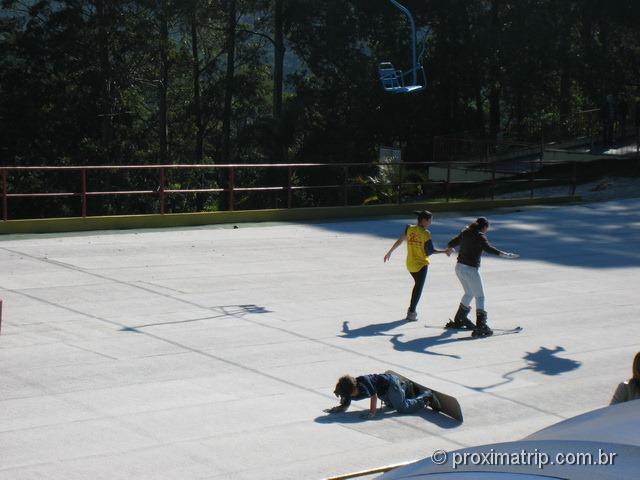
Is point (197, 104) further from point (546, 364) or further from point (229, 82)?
point (546, 364)

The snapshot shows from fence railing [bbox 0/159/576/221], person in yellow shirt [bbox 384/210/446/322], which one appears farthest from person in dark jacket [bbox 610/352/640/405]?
fence railing [bbox 0/159/576/221]

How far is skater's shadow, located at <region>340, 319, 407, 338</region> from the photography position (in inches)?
530

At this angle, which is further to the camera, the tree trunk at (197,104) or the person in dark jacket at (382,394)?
the tree trunk at (197,104)

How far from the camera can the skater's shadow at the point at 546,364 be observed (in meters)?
11.6

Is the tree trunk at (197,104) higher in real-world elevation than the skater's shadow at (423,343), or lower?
higher

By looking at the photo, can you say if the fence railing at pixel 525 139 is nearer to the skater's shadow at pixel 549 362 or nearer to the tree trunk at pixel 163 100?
the tree trunk at pixel 163 100

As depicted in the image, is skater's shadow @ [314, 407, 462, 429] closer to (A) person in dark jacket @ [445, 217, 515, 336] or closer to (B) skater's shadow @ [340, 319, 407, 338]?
(B) skater's shadow @ [340, 319, 407, 338]

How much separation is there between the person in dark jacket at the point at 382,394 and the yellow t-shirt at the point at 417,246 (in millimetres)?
4711

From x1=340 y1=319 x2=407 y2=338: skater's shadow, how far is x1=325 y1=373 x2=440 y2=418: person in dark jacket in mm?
3549

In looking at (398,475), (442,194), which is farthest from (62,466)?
(442,194)

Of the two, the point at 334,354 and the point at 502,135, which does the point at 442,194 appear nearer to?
the point at 502,135

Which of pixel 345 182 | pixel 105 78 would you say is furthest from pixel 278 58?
pixel 345 182

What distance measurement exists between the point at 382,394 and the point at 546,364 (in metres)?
3.14

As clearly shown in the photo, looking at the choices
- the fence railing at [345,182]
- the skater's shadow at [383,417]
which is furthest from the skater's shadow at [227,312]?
the fence railing at [345,182]
